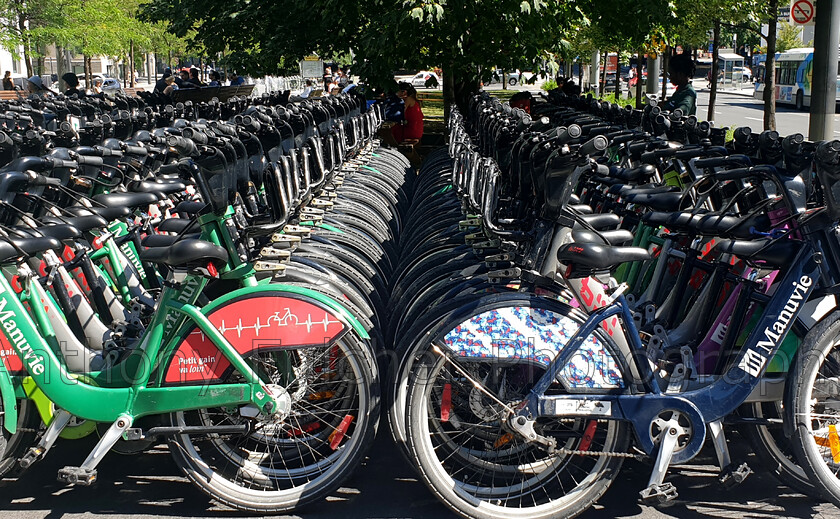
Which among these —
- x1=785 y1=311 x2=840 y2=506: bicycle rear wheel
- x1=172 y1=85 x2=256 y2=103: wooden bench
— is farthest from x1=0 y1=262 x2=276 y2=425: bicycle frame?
x1=172 y1=85 x2=256 y2=103: wooden bench

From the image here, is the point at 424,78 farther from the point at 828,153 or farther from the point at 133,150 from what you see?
the point at 828,153

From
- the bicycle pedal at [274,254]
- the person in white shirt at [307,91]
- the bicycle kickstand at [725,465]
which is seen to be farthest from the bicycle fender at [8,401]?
the person in white shirt at [307,91]

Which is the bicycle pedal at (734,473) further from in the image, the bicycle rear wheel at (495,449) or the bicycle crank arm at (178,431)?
the bicycle crank arm at (178,431)

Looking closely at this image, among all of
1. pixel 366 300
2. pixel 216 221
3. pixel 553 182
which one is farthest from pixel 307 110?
pixel 553 182

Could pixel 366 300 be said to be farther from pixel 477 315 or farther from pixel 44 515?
pixel 44 515

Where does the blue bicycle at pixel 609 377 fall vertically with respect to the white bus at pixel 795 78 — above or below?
below

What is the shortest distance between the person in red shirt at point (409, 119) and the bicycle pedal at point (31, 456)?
8.34m

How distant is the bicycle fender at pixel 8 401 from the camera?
375 centimetres

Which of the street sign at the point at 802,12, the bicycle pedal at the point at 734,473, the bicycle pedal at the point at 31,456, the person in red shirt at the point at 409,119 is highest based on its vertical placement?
the street sign at the point at 802,12

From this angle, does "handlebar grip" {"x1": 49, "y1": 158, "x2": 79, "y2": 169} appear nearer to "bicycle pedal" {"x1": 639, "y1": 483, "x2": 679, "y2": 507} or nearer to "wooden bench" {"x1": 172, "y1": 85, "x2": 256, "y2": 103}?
"bicycle pedal" {"x1": 639, "y1": 483, "x2": 679, "y2": 507}

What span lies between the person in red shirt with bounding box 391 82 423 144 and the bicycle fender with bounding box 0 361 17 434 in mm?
8267

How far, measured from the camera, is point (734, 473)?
3.57m

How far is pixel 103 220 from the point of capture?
13.9 feet

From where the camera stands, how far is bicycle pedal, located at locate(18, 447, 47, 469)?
3717 mm
